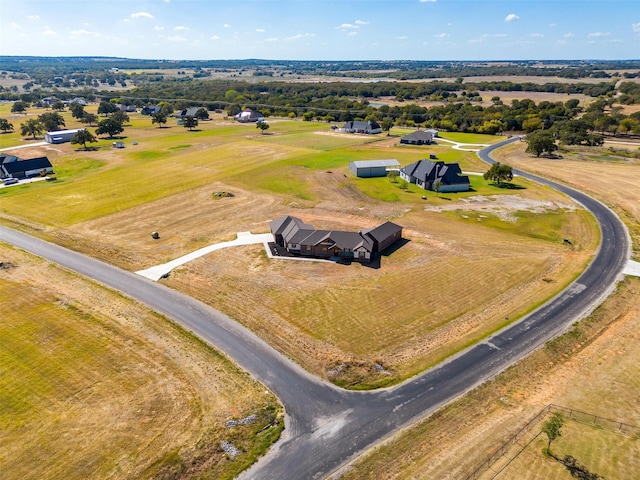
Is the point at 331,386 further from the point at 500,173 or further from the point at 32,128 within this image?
the point at 32,128

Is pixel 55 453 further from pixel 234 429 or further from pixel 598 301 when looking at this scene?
pixel 598 301

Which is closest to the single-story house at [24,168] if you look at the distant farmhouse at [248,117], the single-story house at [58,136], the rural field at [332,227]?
the rural field at [332,227]

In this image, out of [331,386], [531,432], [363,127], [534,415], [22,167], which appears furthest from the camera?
[363,127]

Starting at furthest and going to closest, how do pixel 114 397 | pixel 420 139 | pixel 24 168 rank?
pixel 420 139, pixel 24 168, pixel 114 397

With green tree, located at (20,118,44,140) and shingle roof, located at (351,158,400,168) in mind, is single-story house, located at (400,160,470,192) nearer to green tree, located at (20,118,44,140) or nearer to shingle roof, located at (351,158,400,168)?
shingle roof, located at (351,158,400,168)

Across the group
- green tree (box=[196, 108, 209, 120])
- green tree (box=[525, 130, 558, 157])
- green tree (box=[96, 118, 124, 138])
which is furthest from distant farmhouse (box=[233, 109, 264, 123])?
green tree (box=[525, 130, 558, 157])

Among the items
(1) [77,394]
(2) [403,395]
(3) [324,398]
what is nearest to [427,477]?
(2) [403,395]

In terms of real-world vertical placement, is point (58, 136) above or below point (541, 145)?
below

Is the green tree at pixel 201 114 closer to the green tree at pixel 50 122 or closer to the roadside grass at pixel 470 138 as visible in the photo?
the green tree at pixel 50 122

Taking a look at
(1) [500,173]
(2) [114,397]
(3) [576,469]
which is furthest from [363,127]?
(3) [576,469]
